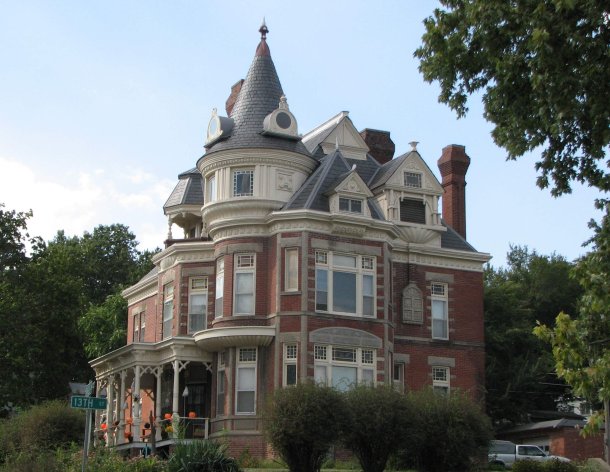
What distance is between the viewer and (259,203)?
1510 inches

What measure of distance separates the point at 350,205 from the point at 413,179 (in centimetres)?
503

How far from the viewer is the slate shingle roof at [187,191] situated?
4481 cm

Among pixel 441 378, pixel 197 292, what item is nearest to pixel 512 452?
pixel 441 378

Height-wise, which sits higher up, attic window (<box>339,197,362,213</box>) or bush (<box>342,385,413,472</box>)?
attic window (<box>339,197,362,213</box>)

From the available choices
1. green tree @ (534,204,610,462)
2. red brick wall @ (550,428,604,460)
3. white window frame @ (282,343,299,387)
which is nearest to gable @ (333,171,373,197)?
white window frame @ (282,343,299,387)

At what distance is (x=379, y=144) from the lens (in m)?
47.2

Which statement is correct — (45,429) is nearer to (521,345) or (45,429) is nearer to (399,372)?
(399,372)

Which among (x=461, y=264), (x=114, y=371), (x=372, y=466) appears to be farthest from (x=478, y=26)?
(x=114, y=371)

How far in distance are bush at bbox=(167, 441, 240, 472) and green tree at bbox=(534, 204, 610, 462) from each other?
10530mm

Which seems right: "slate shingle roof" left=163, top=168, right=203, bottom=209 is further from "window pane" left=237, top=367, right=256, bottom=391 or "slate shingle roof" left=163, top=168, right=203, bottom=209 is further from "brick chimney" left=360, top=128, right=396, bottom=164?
"window pane" left=237, top=367, right=256, bottom=391

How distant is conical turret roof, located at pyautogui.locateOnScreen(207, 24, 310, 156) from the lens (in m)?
39.2

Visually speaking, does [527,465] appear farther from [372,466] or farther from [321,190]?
[321,190]

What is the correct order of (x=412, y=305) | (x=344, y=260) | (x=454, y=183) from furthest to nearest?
(x=454, y=183), (x=412, y=305), (x=344, y=260)

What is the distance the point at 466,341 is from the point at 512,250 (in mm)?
30232
